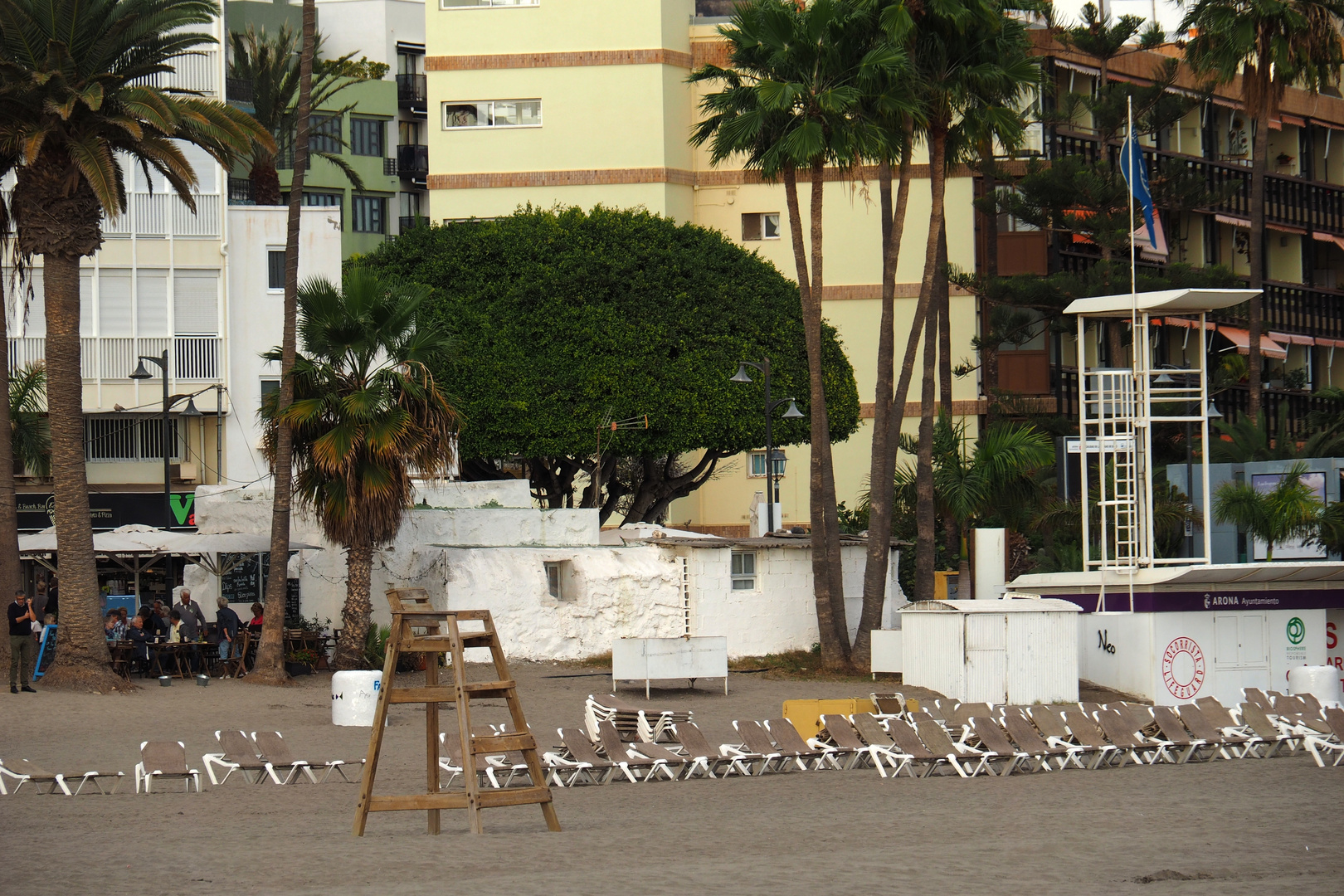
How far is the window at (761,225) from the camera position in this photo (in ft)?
177

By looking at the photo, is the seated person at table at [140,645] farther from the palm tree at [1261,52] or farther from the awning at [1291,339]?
the awning at [1291,339]

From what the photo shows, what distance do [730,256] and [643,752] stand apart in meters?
30.1

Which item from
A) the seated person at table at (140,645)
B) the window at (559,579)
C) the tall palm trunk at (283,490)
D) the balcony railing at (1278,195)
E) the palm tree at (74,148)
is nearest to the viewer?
the palm tree at (74,148)

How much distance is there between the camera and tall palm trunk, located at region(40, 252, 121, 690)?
25.3 metres

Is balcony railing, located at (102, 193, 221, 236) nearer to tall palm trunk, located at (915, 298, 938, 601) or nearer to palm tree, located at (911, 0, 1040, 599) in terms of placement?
palm tree, located at (911, 0, 1040, 599)

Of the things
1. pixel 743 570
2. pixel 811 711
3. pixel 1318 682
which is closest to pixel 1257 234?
pixel 743 570

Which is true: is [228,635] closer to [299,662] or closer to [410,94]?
[299,662]

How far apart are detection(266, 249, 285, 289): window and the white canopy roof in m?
21.5

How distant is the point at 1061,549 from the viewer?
37375mm

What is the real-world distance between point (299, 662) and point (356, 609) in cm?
173

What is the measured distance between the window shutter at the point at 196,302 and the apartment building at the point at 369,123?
21.6 metres

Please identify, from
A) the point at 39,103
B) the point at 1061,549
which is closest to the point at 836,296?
the point at 1061,549

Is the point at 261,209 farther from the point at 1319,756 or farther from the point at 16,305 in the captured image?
the point at 1319,756

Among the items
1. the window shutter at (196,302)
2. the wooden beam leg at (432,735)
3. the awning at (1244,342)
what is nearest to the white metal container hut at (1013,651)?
the wooden beam leg at (432,735)
